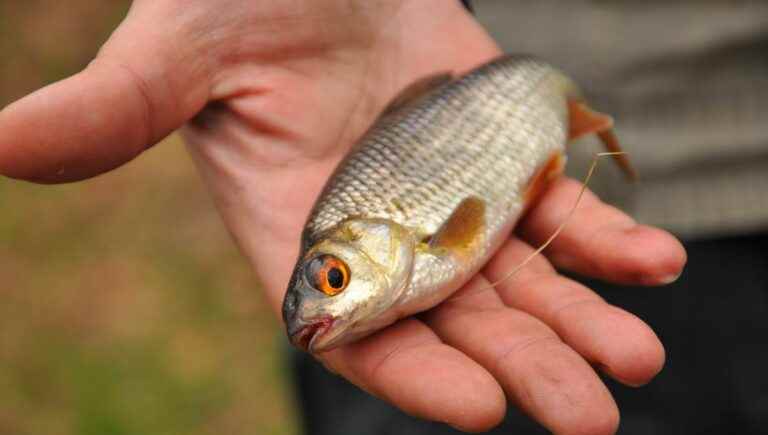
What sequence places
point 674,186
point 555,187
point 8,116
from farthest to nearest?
point 674,186
point 555,187
point 8,116

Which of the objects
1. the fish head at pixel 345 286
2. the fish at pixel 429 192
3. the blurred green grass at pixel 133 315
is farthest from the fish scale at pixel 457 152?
the blurred green grass at pixel 133 315

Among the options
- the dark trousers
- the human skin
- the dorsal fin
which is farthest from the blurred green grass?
the dorsal fin

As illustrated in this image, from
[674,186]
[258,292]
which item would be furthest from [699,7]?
[258,292]

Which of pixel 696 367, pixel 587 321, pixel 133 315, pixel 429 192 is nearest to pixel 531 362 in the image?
pixel 587 321

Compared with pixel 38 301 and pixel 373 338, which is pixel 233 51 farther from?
pixel 38 301

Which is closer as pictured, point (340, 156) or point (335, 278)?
point (335, 278)

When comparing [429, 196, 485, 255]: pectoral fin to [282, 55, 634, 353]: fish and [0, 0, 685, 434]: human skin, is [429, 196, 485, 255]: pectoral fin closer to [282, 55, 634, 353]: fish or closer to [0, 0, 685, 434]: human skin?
[282, 55, 634, 353]: fish

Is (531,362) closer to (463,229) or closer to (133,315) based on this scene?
(463,229)
